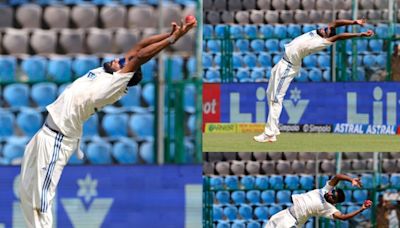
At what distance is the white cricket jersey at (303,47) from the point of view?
10.4 metres

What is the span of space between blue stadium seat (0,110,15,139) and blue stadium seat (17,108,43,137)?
2.6 inches

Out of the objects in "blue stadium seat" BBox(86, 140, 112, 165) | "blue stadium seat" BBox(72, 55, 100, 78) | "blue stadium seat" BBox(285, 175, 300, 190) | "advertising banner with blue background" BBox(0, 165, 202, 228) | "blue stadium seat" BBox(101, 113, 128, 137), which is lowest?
"blue stadium seat" BBox(285, 175, 300, 190)

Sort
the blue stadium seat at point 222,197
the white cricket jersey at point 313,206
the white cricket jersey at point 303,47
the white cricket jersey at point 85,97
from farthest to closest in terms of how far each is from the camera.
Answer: the blue stadium seat at point 222,197, the white cricket jersey at point 303,47, the white cricket jersey at point 313,206, the white cricket jersey at point 85,97

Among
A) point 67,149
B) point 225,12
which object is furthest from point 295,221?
point 225,12

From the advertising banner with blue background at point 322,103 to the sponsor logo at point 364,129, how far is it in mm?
74

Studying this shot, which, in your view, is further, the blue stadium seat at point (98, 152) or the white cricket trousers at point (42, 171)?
the blue stadium seat at point (98, 152)

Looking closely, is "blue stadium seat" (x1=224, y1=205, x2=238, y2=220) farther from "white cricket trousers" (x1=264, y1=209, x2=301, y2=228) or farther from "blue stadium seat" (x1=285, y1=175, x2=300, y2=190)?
"white cricket trousers" (x1=264, y1=209, x2=301, y2=228)

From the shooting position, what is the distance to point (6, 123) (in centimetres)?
612

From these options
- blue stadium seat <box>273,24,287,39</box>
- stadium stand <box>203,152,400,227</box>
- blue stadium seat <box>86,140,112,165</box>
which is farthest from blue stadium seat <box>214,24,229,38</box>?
blue stadium seat <box>86,140,112,165</box>

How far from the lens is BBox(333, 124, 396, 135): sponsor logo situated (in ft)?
39.9

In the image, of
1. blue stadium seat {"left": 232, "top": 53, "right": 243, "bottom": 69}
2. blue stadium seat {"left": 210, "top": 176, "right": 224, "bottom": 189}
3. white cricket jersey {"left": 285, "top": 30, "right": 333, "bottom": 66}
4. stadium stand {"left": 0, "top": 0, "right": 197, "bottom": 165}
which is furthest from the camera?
blue stadium seat {"left": 232, "top": 53, "right": 243, "bottom": 69}

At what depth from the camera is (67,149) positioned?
454 centimetres

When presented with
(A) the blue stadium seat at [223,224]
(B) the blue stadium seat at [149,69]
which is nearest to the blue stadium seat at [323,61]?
(A) the blue stadium seat at [223,224]

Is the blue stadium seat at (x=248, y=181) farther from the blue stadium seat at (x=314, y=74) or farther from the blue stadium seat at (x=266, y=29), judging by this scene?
the blue stadium seat at (x=266, y=29)
